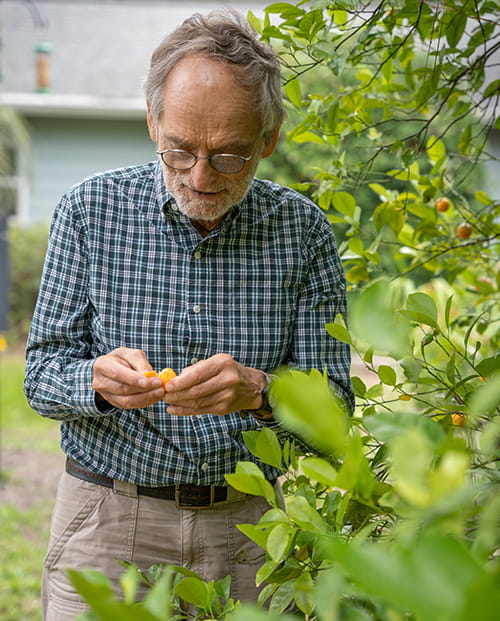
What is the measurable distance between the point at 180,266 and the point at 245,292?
0.18 m

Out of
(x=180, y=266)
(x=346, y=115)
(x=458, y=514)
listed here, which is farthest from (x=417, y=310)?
(x=180, y=266)

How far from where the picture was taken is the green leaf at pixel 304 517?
82 centimetres

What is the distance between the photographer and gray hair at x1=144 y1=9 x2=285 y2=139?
5.93 ft

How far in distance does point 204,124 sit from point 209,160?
0.28ft

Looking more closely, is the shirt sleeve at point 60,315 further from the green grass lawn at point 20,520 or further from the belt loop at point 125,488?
the green grass lawn at point 20,520

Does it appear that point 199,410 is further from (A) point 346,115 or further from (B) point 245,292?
Answer: (A) point 346,115

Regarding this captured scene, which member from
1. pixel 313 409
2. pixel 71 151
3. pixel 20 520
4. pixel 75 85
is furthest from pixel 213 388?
pixel 75 85

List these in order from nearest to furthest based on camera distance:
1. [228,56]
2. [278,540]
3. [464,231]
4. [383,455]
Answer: [278,540], [383,455], [228,56], [464,231]

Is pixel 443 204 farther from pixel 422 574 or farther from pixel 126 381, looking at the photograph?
pixel 422 574

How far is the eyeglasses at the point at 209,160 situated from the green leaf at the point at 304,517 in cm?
113

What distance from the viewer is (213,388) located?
158 centimetres

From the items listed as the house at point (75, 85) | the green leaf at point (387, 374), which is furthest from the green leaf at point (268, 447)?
the house at point (75, 85)

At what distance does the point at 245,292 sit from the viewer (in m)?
1.99

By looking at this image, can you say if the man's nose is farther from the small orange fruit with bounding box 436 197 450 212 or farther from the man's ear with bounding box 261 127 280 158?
the small orange fruit with bounding box 436 197 450 212
